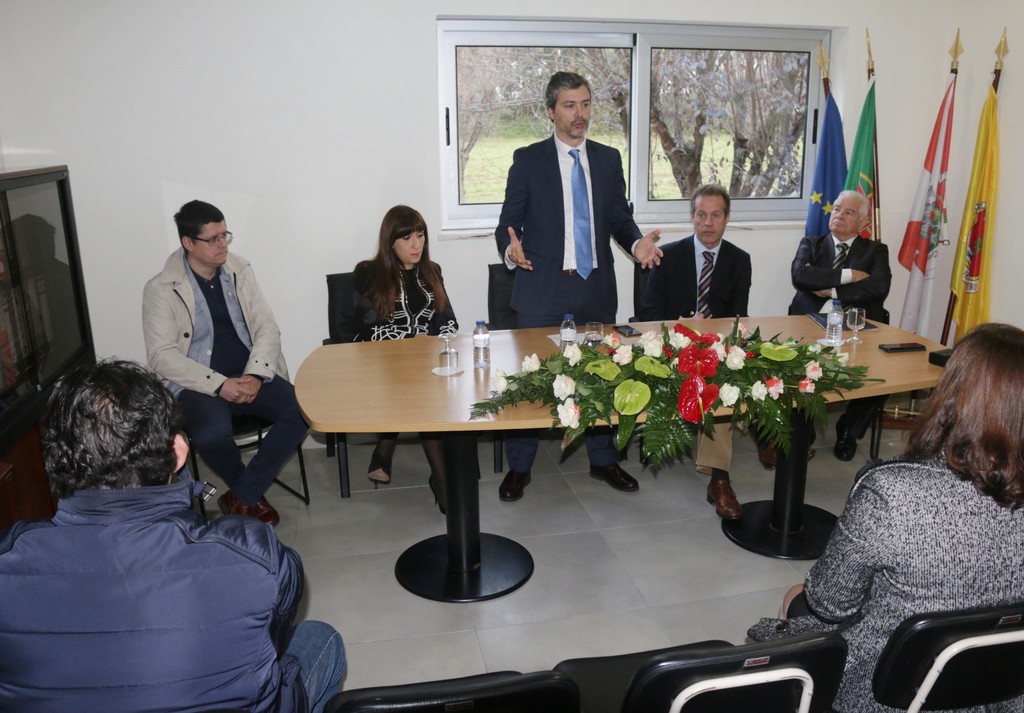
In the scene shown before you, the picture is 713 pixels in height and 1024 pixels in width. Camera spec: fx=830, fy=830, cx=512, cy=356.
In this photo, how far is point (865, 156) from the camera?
513 cm

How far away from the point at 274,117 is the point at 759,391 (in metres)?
3.14

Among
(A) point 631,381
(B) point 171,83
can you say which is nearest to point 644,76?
(B) point 171,83

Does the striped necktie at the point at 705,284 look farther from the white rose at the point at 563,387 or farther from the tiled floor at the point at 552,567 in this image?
the white rose at the point at 563,387

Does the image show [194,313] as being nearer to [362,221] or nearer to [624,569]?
[362,221]

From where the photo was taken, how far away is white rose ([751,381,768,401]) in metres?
2.67

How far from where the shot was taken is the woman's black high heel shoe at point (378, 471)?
13.7 feet

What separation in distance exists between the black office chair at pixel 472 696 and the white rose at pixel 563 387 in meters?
1.26

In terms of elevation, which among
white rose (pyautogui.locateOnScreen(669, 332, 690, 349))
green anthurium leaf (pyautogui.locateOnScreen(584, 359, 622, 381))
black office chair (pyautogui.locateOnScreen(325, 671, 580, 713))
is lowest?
black office chair (pyautogui.locateOnScreen(325, 671, 580, 713))

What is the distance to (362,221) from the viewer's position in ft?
15.6

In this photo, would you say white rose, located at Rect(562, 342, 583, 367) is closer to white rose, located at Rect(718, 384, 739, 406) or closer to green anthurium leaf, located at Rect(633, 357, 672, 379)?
green anthurium leaf, located at Rect(633, 357, 672, 379)

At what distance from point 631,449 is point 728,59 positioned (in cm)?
253

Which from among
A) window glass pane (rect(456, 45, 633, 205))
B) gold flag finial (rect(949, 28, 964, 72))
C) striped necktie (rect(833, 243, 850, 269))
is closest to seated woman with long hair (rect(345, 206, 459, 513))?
window glass pane (rect(456, 45, 633, 205))

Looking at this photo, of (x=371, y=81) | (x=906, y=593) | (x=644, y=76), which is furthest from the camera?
(x=644, y=76)

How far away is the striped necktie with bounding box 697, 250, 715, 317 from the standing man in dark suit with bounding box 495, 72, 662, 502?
56 cm
